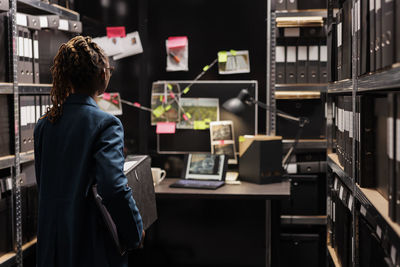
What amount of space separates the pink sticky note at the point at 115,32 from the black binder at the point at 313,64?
132 cm

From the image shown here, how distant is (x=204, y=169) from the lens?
2.96 m

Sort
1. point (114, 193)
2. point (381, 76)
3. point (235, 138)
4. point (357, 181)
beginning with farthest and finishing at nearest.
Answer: point (235, 138)
point (357, 181)
point (114, 193)
point (381, 76)

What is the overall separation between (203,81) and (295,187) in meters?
0.99

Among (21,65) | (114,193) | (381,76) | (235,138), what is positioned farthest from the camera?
(235,138)

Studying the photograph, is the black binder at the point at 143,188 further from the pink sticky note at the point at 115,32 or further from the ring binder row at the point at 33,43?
the pink sticky note at the point at 115,32

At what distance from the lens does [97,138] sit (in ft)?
5.18

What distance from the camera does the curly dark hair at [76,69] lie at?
162 centimetres

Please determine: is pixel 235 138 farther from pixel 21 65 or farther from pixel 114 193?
pixel 114 193

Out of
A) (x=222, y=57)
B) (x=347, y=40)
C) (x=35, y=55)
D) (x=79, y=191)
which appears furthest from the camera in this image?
(x=222, y=57)

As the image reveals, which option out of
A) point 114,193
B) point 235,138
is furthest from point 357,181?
point 235,138

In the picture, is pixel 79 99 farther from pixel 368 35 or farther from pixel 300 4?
pixel 300 4

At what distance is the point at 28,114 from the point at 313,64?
1.77 meters

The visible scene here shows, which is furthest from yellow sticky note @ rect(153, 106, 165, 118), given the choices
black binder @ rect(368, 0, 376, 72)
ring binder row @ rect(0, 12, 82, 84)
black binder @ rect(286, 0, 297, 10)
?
black binder @ rect(368, 0, 376, 72)

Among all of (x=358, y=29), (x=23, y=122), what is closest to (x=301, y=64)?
(x=358, y=29)
